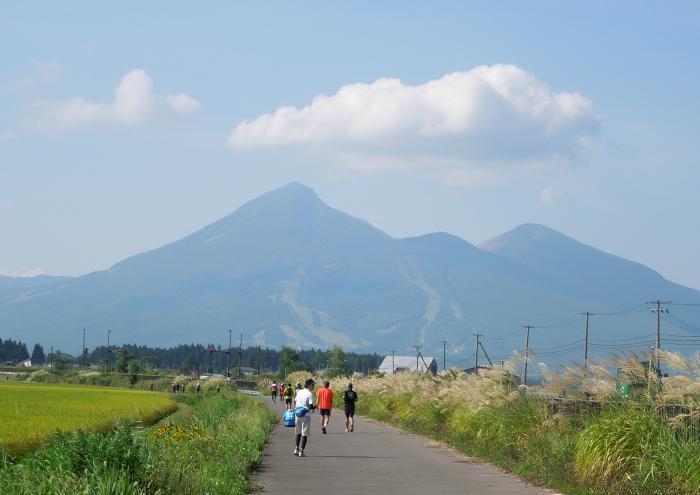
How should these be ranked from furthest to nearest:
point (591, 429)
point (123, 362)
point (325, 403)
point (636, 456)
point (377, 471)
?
point (123, 362), point (325, 403), point (377, 471), point (591, 429), point (636, 456)

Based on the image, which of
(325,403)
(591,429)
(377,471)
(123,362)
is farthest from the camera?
(123,362)

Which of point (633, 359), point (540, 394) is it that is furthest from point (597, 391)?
point (540, 394)

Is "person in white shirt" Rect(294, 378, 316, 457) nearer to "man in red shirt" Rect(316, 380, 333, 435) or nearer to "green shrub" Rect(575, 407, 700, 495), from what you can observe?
"man in red shirt" Rect(316, 380, 333, 435)

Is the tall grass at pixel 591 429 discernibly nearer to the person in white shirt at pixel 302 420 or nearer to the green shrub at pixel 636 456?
the green shrub at pixel 636 456

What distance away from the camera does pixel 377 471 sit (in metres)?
18.7

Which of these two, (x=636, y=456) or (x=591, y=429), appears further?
(x=591, y=429)

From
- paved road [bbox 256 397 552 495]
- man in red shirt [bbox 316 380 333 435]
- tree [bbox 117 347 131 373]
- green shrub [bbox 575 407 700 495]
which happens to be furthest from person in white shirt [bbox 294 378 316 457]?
tree [bbox 117 347 131 373]

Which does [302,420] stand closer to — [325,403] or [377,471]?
[377,471]

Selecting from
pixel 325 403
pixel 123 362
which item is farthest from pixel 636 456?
pixel 123 362

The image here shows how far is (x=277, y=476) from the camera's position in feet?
58.6

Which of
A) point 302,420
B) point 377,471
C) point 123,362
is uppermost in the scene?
point 302,420

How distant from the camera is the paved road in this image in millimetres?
15938

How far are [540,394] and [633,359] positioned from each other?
16.6 feet

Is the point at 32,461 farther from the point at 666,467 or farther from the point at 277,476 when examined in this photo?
the point at 666,467
